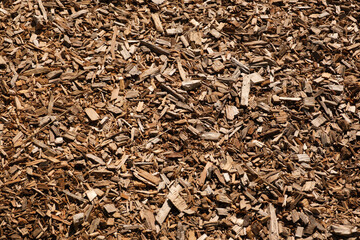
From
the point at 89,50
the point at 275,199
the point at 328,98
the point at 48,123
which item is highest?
the point at 89,50

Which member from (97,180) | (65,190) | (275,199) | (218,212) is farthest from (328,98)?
(65,190)

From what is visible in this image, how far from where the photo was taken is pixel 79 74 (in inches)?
145

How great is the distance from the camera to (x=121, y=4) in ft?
13.8

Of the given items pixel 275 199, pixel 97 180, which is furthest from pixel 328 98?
pixel 97 180

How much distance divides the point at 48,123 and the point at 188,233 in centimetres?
175

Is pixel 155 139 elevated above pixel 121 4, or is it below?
below

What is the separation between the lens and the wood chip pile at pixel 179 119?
3.12 meters

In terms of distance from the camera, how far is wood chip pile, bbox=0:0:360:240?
3.12 metres

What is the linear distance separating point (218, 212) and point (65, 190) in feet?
4.68

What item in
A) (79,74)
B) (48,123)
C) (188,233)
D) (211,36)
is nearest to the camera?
(188,233)

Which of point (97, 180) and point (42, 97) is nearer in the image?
point (97, 180)

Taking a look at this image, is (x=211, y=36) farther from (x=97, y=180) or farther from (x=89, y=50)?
(x=97, y=180)

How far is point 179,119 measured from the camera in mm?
3553

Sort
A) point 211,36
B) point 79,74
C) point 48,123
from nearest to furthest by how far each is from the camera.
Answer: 1. point 48,123
2. point 79,74
3. point 211,36
